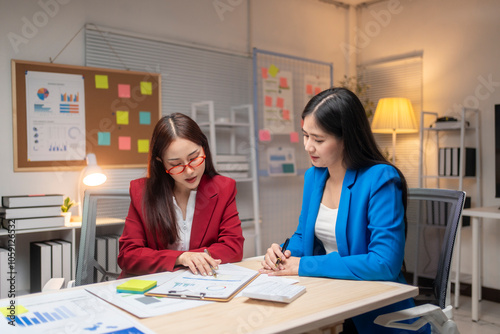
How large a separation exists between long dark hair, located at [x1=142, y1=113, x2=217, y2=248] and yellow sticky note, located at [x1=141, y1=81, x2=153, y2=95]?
1.70m

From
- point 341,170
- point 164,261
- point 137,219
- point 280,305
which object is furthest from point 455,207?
point 137,219

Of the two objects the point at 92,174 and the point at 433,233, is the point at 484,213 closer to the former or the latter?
the point at 433,233

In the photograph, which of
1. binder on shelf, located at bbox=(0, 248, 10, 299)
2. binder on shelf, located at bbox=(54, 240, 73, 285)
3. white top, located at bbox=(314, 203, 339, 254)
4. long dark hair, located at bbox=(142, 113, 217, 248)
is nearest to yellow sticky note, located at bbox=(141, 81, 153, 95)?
binder on shelf, located at bbox=(54, 240, 73, 285)

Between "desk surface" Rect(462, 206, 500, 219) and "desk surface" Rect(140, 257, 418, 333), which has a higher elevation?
"desk surface" Rect(140, 257, 418, 333)

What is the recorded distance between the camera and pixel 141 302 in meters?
1.22

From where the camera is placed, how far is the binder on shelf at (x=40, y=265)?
9.19ft

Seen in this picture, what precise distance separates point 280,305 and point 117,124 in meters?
2.49

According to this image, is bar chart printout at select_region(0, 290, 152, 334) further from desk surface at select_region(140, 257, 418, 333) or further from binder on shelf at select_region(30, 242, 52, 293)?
binder on shelf at select_region(30, 242, 52, 293)

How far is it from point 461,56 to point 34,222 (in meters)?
3.68

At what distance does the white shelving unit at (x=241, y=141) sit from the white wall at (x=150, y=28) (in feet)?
1.93

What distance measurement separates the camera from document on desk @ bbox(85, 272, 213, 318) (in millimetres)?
1148

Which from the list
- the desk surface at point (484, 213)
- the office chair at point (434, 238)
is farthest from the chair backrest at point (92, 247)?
the desk surface at point (484, 213)

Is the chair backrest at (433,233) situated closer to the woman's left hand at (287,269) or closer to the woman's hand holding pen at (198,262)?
the woman's left hand at (287,269)

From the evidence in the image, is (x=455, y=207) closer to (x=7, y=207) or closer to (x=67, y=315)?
(x=67, y=315)
